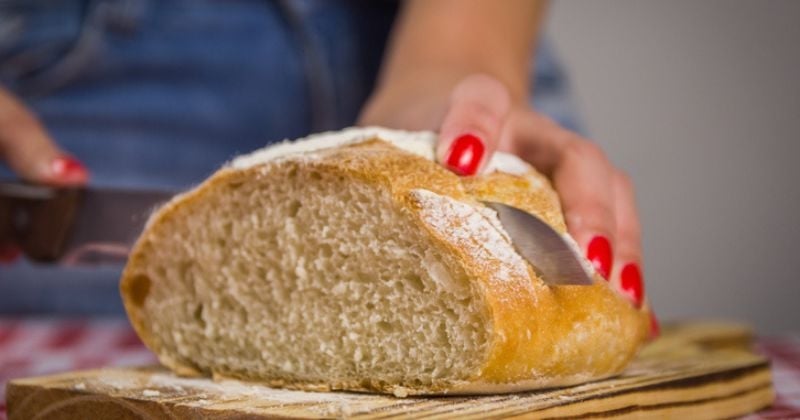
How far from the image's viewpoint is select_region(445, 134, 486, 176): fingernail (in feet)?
4.90

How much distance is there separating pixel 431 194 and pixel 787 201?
338 centimetres

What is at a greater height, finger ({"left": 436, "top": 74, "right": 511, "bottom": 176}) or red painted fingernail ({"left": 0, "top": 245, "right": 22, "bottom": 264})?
finger ({"left": 436, "top": 74, "right": 511, "bottom": 176})

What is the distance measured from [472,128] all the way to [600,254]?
232 millimetres

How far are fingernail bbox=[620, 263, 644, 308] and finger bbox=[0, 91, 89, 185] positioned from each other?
92 centimetres

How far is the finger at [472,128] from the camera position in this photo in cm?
150

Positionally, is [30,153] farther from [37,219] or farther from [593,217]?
[593,217]

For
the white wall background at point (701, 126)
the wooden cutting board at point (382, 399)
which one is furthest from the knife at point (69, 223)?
the white wall background at point (701, 126)

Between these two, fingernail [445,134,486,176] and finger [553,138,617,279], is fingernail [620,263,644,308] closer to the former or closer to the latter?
finger [553,138,617,279]

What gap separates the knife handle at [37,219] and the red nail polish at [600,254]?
2.66 ft

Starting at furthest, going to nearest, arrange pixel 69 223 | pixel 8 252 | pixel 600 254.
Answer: pixel 8 252
pixel 69 223
pixel 600 254

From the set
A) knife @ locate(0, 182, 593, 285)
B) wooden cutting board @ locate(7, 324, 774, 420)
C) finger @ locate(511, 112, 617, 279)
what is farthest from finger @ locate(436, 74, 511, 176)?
knife @ locate(0, 182, 593, 285)

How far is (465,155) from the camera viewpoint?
4.93ft

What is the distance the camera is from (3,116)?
2072 mm

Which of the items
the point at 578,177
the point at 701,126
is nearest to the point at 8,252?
the point at 578,177
